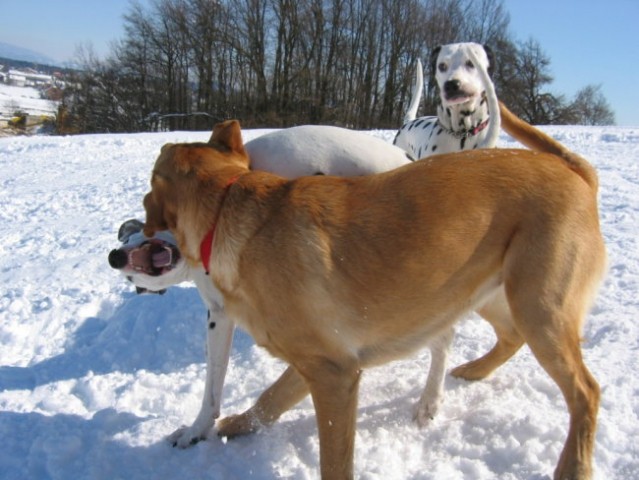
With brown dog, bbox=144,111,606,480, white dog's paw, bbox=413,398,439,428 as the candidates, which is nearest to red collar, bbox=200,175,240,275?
brown dog, bbox=144,111,606,480

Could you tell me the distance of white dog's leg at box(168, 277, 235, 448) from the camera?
295 cm

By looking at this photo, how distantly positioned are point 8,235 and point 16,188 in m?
2.92

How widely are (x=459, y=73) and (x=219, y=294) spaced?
320 cm

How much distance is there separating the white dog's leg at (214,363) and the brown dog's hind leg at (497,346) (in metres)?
1.52

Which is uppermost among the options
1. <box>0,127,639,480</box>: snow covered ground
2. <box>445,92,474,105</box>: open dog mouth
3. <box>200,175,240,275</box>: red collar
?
<box>445,92,474,105</box>: open dog mouth

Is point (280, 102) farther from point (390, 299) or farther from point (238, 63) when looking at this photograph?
point (390, 299)

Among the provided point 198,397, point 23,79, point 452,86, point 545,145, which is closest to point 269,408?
point 198,397

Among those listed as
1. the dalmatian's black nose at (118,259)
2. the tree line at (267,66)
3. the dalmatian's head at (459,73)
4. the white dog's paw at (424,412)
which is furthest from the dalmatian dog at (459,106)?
the tree line at (267,66)

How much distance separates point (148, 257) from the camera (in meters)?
3.03

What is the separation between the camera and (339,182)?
8.23 ft

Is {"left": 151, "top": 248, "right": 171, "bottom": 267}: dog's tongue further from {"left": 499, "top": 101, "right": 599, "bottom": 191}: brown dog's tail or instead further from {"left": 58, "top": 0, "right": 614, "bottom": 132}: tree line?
{"left": 58, "top": 0, "right": 614, "bottom": 132}: tree line

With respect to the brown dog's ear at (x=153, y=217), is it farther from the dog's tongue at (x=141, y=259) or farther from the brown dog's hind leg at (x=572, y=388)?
the brown dog's hind leg at (x=572, y=388)

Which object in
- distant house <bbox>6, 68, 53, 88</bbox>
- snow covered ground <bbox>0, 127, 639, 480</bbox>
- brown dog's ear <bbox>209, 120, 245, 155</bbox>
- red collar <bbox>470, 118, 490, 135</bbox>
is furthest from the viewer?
distant house <bbox>6, 68, 53, 88</bbox>

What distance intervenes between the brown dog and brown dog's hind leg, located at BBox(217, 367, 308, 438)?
71 cm
